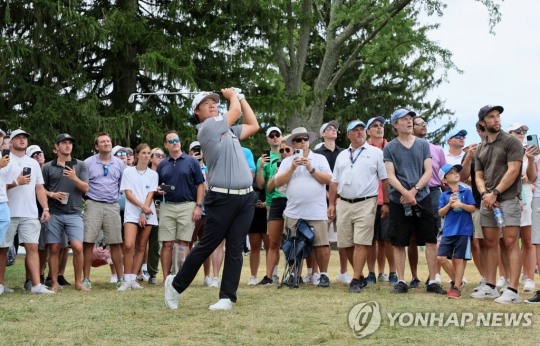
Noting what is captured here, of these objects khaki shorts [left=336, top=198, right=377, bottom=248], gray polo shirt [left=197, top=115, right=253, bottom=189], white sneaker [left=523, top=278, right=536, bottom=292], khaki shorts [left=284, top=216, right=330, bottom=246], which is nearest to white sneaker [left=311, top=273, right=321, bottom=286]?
khaki shorts [left=284, top=216, right=330, bottom=246]

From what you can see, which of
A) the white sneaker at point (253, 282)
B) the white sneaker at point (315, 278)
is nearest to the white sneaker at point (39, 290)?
the white sneaker at point (253, 282)

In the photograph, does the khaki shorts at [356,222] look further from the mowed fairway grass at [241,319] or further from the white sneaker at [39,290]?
the white sneaker at [39,290]

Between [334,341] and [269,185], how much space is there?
510cm

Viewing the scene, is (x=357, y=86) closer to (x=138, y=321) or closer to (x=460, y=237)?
(x=460, y=237)

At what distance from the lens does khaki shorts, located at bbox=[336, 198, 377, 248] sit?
10.4m

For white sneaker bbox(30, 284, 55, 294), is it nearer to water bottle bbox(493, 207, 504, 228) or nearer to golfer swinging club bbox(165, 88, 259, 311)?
golfer swinging club bbox(165, 88, 259, 311)

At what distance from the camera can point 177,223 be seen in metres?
11.4

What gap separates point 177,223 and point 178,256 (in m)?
0.46

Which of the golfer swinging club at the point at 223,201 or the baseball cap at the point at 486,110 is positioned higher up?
the baseball cap at the point at 486,110

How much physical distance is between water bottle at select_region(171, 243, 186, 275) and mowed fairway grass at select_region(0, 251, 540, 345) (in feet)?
2.79

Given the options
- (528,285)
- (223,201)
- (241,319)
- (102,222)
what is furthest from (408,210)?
(102,222)

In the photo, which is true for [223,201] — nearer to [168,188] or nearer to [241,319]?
[241,319]

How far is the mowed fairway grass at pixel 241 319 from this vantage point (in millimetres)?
6703

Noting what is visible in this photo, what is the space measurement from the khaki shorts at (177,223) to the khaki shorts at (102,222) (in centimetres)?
62
